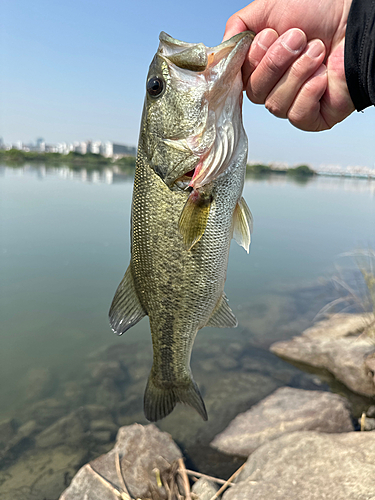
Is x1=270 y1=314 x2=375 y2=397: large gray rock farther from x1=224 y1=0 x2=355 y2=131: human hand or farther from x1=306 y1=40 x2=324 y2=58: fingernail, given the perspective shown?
x1=306 y1=40 x2=324 y2=58: fingernail

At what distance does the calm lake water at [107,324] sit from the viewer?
6082 mm

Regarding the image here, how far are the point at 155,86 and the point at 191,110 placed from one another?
0.27 meters

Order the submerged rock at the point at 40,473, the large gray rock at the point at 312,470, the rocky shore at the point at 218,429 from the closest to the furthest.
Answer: the large gray rock at the point at 312,470, the rocky shore at the point at 218,429, the submerged rock at the point at 40,473

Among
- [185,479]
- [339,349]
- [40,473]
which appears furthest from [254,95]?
[339,349]

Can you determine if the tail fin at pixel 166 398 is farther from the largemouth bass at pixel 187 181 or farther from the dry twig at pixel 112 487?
the dry twig at pixel 112 487

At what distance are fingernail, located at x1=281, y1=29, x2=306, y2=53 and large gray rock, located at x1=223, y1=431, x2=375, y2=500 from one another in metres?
3.48

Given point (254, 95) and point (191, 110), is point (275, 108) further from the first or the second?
point (191, 110)

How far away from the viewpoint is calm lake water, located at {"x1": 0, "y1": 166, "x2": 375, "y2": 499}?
6.08 metres

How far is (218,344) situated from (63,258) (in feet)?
23.6

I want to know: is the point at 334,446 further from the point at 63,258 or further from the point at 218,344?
the point at 63,258

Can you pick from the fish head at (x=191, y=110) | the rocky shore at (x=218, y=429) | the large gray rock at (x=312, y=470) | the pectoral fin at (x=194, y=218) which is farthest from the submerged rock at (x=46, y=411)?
the fish head at (x=191, y=110)

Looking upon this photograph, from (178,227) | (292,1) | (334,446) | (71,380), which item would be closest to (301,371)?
(334,446)

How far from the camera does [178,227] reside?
2068 mm

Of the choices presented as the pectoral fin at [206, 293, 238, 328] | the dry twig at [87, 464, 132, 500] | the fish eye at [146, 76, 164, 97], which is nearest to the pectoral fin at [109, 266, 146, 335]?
the pectoral fin at [206, 293, 238, 328]
